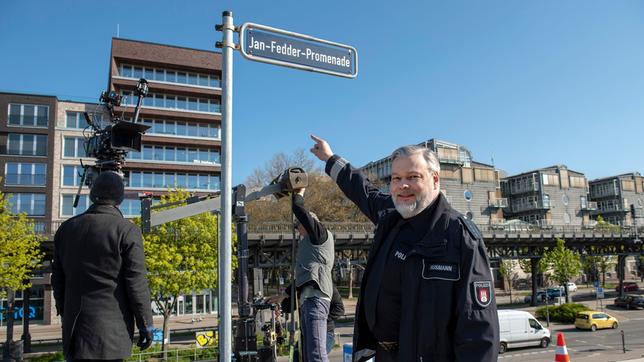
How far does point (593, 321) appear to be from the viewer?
106 ft

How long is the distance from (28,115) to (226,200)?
5068 centimetres

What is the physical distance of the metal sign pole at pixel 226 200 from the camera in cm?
400

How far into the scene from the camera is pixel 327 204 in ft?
171

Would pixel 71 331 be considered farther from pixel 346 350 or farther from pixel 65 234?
pixel 346 350

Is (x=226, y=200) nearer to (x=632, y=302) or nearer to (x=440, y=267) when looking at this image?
(x=440, y=267)

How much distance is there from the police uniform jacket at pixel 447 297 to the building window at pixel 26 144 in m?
51.5

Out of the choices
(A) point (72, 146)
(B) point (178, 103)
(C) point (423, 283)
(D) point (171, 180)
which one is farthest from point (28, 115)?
(C) point (423, 283)

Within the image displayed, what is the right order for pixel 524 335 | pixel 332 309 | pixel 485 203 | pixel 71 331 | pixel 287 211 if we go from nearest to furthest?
pixel 71 331 → pixel 332 309 → pixel 524 335 → pixel 287 211 → pixel 485 203

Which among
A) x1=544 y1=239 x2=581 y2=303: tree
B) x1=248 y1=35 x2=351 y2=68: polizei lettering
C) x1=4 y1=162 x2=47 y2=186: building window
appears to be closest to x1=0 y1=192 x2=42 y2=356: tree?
x1=4 y1=162 x2=47 y2=186: building window

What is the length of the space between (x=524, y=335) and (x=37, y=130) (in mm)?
46047

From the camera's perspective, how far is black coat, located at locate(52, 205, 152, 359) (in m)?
3.53

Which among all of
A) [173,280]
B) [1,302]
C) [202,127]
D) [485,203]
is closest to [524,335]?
[173,280]

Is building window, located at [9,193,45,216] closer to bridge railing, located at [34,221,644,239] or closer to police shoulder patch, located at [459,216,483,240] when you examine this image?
bridge railing, located at [34,221,644,239]

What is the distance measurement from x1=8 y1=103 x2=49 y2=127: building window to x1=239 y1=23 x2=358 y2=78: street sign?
49.5 meters
